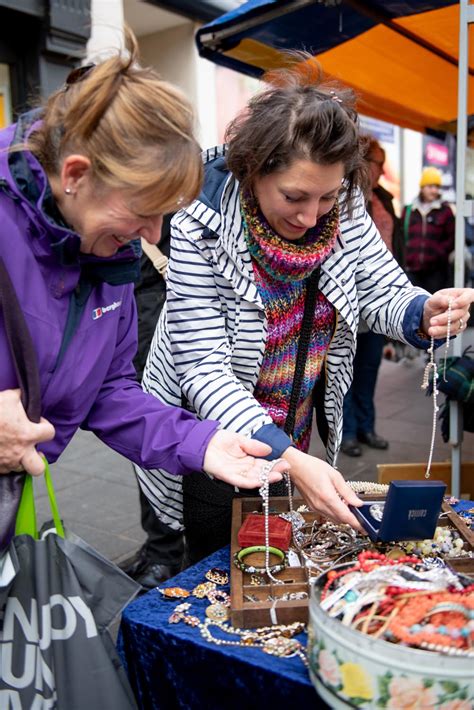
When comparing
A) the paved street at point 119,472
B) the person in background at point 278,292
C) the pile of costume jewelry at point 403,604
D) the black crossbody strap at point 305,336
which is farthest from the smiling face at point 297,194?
the paved street at point 119,472

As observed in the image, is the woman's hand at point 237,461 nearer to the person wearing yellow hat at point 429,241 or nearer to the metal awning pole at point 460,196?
the metal awning pole at point 460,196

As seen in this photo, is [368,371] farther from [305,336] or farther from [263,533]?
[263,533]

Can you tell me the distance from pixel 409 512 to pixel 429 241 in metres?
5.45

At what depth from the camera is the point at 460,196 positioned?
2699 mm

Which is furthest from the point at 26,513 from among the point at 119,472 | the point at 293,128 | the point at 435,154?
the point at 435,154

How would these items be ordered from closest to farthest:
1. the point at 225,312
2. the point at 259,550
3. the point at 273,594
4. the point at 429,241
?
1. the point at 273,594
2. the point at 259,550
3. the point at 225,312
4. the point at 429,241

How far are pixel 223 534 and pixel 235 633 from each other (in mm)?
502

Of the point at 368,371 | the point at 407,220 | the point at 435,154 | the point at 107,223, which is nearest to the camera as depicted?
the point at 107,223

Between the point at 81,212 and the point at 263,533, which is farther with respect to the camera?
the point at 263,533

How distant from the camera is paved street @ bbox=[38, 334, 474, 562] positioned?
11.2ft

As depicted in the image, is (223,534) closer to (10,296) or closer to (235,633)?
(235,633)

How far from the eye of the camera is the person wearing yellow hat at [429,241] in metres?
6.35

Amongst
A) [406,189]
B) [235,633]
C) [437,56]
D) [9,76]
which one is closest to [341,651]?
[235,633]

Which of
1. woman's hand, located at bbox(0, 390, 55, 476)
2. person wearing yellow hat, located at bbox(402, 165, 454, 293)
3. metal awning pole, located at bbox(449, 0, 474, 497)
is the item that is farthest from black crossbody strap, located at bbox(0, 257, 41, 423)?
person wearing yellow hat, located at bbox(402, 165, 454, 293)
